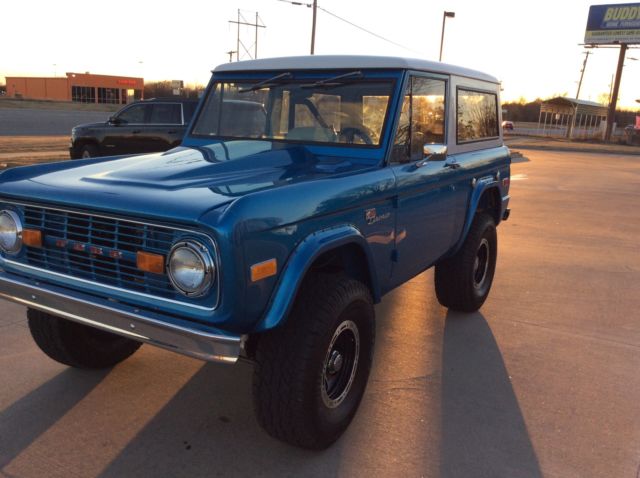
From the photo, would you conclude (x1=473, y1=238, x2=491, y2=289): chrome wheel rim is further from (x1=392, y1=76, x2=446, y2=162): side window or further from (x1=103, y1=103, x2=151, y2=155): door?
(x1=103, y1=103, x2=151, y2=155): door

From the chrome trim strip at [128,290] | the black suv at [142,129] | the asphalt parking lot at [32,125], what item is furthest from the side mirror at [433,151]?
the asphalt parking lot at [32,125]

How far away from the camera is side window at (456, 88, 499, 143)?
4473 mm

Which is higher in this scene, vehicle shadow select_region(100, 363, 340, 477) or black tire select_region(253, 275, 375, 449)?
black tire select_region(253, 275, 375, 449)

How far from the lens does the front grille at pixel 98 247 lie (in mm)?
2445

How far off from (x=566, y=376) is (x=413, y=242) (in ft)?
4.56

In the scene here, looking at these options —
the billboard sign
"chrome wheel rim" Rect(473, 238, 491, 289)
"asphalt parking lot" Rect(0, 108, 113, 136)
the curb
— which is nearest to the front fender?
"chrome wheel rim" Rect(473, 238, 491, 289)

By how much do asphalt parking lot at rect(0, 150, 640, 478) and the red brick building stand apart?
75.2m

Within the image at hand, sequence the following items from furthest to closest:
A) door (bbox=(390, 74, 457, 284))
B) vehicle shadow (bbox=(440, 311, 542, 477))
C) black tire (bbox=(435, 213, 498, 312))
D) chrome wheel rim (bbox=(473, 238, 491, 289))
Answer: chrome wheel rim (bbox=(473, 238, 491, 289)) < black tire (bbox=(435, 213, 498, 312)) < door (bbox=(390, 74, 457, 284)) < vehicle shadow (bbox=(440, 311, 542, 477))

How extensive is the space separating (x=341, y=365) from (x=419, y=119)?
1702 millimetres

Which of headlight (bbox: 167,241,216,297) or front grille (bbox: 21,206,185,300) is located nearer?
headlight (bbox: 167,241,216,297)

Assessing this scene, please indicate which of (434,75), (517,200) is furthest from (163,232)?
(517,200)

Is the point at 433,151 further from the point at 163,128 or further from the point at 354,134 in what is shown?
the point at 163,128

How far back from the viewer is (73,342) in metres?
3.46

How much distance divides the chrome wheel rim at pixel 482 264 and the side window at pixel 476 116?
37.6 inches
